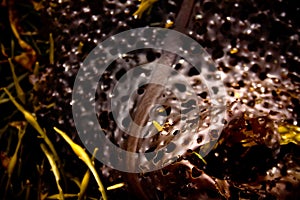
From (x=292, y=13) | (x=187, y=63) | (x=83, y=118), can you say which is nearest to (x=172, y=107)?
(x=187, y=63)

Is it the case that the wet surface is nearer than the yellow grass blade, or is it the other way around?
the wet surface

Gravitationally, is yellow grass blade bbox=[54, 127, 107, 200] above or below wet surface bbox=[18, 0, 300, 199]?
below

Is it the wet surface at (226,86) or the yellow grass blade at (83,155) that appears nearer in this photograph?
the wet surface at (226,86)

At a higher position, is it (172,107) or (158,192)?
(172,107)

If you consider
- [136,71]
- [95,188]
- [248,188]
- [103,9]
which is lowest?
[95,188]

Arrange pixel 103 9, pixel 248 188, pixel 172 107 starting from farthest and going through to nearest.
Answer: pixel 103 9
pixel 172 107
pixel 248 188

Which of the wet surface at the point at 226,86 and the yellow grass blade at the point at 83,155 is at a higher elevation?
the wet surface at the point at 226,86

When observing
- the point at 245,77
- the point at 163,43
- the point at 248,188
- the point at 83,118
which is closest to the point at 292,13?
the point at 245,77

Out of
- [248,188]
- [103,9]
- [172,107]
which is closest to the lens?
[248,188]

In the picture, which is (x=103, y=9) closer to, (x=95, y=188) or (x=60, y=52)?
(x=60, y=52)

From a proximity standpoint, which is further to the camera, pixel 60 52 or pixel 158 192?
pixel 60 52

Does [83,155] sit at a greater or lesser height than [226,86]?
lesser
